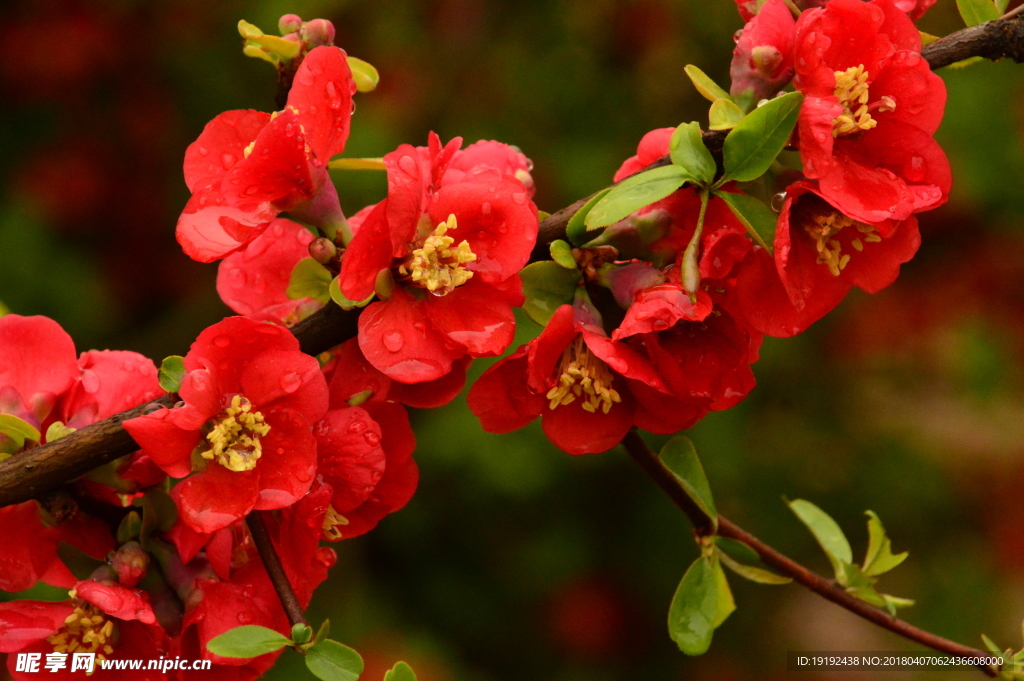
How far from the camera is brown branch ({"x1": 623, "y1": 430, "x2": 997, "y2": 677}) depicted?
3.21 ft

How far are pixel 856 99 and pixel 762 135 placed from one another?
0.53 feet

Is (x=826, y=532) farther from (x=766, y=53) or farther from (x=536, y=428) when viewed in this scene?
(x=536, y=428)

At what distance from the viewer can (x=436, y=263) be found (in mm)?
848

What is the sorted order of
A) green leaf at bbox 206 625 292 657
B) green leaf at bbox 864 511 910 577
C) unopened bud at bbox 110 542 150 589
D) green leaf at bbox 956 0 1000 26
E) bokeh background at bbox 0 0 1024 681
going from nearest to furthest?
green leaf at bbox 206 625 292 657
unopened bud at bbox 110 542 150 589
green leaf at bbox 956 0 1000 26
green leaf at bbox 864 511 910 577
bokeh background at bbox 0 0 1024 681

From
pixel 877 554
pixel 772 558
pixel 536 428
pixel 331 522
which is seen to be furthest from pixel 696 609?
pixel 536 428

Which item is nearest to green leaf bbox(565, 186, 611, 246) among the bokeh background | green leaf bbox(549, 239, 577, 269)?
green leaf bbox(549, 239, 577, 269)

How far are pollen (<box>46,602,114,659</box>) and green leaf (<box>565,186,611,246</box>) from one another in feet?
1.83

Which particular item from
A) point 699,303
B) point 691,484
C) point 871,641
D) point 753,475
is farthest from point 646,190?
point 871,641

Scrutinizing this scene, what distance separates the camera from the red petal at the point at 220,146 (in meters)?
0.91

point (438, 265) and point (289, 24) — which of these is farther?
point (289, 24)

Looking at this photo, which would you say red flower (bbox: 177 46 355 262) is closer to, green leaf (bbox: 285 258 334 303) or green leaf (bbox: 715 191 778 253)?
green leaf (bbox: 285 258 334 303)

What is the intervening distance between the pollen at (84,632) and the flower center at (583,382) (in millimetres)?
466

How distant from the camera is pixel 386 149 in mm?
2670

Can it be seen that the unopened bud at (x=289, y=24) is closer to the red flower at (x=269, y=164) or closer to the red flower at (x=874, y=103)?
the red flower at (x=269, y=164)
